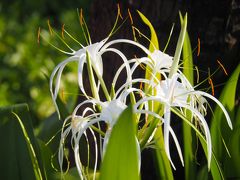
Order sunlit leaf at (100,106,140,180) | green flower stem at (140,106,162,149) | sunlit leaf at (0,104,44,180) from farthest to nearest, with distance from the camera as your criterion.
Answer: sunlit leaf at (0,104,44,180)
green flower stem at (140,106,162,149)
sunlit leaf at (100,106,140,180)

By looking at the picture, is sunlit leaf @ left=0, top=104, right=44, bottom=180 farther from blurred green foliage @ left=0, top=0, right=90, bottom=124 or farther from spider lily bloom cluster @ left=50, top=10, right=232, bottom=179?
blurred green foliage @ left=0, top=0, right=90, bottom=124

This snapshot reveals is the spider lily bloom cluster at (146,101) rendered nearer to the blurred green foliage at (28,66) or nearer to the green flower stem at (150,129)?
the green flower stem at (150,129)

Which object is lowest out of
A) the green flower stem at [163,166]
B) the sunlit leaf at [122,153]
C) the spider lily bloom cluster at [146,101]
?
the green flower stem at [163,166]

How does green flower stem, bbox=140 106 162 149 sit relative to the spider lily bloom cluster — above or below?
→ below

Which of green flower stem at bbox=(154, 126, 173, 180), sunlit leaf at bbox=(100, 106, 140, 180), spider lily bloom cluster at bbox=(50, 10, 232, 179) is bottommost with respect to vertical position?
green flower stem at bbox=(154, 126, 173, 180)

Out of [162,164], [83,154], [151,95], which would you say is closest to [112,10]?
[83,154]

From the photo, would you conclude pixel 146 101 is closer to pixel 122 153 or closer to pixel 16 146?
pixel 122 153

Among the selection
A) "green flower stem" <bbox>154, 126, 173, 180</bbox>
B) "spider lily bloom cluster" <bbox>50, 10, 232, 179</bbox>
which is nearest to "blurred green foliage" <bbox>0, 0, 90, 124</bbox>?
"green flower stem" <bbox>154, 126, 173, 180</bbox>

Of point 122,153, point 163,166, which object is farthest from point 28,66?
point 122,153

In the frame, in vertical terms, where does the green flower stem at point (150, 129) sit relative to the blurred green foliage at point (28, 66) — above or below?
below

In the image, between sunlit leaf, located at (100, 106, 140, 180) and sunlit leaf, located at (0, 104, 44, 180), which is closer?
sunlit leaf, located at (100, 106, 140, 180)

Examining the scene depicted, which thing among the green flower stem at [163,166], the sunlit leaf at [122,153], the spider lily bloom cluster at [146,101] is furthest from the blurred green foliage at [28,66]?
the sunlit leaf at [122,153]

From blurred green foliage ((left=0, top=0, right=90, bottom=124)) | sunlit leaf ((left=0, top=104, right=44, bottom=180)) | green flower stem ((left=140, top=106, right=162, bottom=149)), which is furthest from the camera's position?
blurred green foliage ((left=0, top=0, right=90, bottom=124))
